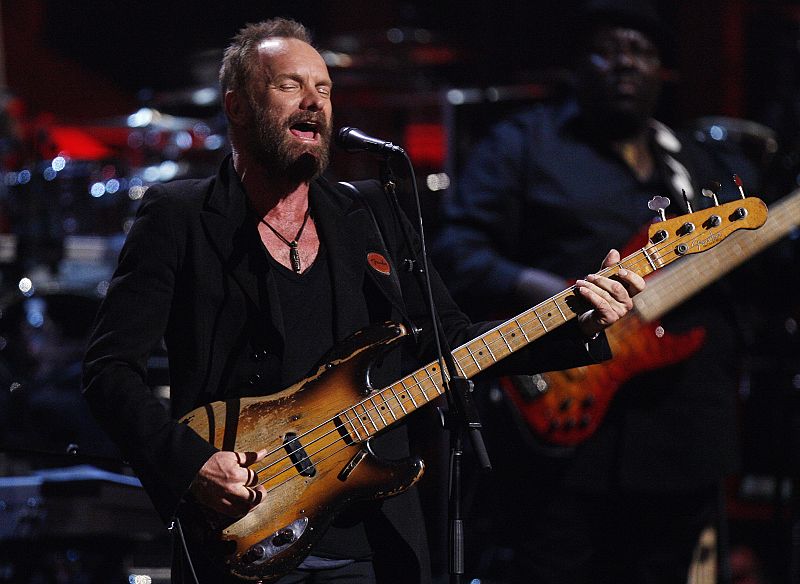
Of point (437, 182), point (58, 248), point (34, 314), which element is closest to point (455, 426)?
point (437, 182)

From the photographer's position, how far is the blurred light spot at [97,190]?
288 inches

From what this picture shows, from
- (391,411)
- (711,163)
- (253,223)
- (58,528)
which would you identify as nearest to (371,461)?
(391,411)

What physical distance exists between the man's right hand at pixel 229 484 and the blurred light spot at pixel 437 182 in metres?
3.40

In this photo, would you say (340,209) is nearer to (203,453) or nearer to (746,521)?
(203,453)

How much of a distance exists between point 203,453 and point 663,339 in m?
2.34

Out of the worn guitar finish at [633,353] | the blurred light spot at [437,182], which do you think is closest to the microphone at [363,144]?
the worn guitar finish at [633,353]

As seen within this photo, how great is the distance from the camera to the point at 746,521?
237 inches

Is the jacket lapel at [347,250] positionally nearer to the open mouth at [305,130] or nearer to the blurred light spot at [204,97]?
the open mouth at [305,130]

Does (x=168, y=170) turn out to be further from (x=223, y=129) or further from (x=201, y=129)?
(x=201, y=129)

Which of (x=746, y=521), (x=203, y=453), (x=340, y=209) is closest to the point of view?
(x=203, y=453)

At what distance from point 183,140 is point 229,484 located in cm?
565

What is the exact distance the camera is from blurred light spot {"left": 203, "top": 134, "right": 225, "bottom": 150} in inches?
295

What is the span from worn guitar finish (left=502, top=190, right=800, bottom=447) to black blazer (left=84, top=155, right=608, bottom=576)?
4.18 feet

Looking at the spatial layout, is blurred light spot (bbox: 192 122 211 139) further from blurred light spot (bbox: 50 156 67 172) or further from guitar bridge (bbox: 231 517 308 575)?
guitar bridge (bbox: 231 517 308 575)
